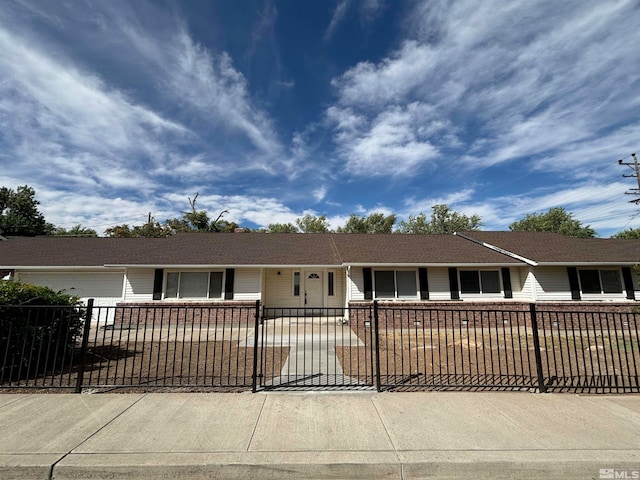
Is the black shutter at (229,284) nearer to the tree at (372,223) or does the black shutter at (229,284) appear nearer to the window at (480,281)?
the window at (480,281)

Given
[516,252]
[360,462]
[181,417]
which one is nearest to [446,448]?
[360,462]

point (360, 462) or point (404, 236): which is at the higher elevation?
point (404, 236)

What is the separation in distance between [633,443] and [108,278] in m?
18.7

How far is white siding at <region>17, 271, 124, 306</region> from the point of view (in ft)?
51.1

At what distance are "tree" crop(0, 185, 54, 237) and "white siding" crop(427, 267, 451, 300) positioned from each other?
44390mm

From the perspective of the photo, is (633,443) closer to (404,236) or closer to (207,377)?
(207,377)

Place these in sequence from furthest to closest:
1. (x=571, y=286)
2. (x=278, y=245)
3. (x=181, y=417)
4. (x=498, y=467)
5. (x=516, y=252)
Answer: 1. (x=278, y=245)
2. (x=516, y=252)
3. (x=571, y=286)
4. (x=181, y=417)
5. (x=498, y=467)

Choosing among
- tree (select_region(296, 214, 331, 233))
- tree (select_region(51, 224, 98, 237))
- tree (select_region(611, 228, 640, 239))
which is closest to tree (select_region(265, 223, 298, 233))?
tree (select_region(296, 214, 331, 233))

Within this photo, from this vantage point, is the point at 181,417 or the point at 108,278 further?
the point at 108,278

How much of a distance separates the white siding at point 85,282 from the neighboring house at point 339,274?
45 millimetres

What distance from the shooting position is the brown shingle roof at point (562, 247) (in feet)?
48.2

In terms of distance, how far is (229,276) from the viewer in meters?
15.0

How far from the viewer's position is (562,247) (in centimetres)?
1669

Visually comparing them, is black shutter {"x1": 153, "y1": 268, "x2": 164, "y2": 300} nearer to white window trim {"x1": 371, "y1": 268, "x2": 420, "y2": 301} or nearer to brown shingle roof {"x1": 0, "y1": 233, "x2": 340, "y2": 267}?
brown shingle roof {"x1": 0, "y1": 233, "x2": 340, "y2": 267}
